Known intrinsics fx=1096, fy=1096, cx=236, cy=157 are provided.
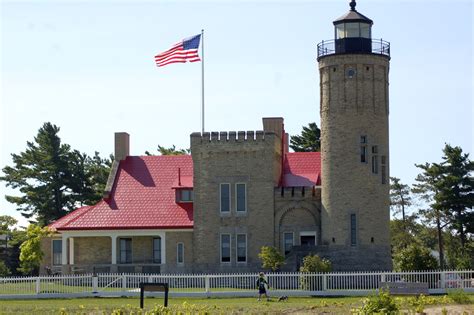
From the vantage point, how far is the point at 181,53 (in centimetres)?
5722

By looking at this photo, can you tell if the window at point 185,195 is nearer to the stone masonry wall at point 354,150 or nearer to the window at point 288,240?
the window at point 288,240

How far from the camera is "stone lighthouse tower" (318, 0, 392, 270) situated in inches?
2169

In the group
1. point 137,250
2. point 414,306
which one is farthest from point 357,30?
point 414,306

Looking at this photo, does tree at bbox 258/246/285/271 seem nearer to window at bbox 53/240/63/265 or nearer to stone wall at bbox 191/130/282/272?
stone wall at bbox 191/130/282/272

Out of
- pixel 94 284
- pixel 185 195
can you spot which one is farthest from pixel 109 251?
pixel 94 284

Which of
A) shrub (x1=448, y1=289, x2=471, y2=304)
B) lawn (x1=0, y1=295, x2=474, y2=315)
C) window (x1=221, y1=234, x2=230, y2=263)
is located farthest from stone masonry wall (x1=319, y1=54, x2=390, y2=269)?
shrub (x1=448, y1=289, x2=471, y2=304)

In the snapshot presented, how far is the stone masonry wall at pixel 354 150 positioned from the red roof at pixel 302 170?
7.90 feet

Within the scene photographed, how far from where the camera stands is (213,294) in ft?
152

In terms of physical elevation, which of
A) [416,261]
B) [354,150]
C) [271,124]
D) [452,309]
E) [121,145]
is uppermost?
[271,124]

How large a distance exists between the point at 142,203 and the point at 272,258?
9.36 meters

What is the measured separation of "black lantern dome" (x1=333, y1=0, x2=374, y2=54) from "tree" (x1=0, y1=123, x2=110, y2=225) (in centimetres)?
2572

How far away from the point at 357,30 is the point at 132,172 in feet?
50.6

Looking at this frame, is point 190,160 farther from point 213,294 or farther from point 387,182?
point 213,294

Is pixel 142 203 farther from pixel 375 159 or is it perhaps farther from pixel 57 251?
pixel 375 159
